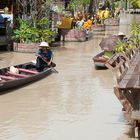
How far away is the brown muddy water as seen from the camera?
9148mm

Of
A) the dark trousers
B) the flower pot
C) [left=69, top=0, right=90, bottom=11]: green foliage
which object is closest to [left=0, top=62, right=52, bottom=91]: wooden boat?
the dark trousers

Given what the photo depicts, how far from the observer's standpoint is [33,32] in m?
20.3

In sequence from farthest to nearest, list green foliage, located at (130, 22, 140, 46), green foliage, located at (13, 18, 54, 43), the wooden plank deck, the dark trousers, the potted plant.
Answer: green foliage, located at (13, 18, 54, 43), the potted plant, the dark trousers, green foliage, located at (130, 22, 140, 46), the wooden plank deck

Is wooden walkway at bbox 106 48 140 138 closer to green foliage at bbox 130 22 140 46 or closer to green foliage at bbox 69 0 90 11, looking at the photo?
green foliage at bbox 130 22 140 46

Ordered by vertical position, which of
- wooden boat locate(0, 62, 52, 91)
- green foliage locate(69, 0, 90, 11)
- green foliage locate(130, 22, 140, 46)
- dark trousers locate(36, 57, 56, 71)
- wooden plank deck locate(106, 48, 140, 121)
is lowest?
wooden boat locate(0, 62, 52, 91)

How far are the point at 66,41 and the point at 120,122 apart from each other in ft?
53.5

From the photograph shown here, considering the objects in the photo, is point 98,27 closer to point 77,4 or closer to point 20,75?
point 77,4

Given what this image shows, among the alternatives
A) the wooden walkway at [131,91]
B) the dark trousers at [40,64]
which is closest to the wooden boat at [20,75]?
the dark trousers at [40,64]

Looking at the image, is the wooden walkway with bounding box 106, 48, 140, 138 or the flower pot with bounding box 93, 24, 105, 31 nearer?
the wooden walkway with bounding box 106, 48, 140, 138

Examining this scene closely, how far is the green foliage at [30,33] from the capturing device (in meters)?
20.3

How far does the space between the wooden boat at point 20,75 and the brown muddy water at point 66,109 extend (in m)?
0.19

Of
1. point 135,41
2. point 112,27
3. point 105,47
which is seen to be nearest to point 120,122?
point 135,41

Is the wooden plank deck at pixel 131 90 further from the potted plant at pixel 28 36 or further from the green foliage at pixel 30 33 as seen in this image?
the green foliage at pixel 30 33

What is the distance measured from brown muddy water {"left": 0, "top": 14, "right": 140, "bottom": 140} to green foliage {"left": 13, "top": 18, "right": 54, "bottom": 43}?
4.03m
